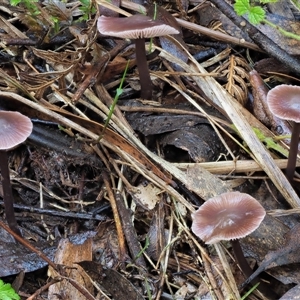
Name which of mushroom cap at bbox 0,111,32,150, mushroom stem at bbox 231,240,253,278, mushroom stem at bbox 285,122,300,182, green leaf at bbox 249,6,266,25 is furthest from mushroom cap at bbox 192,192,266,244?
green leaf at bbox 249,6,266,25

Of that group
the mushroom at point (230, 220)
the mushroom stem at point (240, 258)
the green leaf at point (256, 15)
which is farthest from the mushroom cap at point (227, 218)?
the green leaf at point (256, 15)

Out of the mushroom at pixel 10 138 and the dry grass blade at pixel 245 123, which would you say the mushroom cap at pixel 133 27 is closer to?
the dry grass blade at pixel 245 123

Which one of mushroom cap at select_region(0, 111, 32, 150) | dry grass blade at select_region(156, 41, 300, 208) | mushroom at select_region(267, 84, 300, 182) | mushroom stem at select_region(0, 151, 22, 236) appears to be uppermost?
mushroom at select_region(267, 84, 300, 182)

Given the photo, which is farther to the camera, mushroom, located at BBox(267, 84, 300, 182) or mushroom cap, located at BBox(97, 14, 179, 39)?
mushroom cap, located at BBox(97, 14, 179, 39)

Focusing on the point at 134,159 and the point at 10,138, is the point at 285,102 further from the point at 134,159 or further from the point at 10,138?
the point at 10,138

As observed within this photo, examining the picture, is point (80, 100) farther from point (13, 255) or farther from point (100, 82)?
point (13, 255)

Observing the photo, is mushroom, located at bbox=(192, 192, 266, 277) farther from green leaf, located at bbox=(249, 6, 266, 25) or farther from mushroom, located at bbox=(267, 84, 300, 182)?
green leaf, located at bbox=(249, 6, 266, 25)

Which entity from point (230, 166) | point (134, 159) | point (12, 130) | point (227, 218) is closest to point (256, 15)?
point (230, 166)

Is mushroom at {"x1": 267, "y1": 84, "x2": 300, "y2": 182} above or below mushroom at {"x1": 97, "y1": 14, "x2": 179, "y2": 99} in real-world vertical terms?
below
